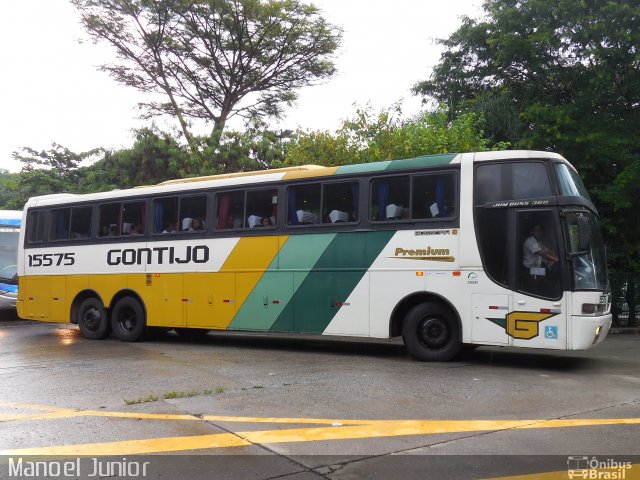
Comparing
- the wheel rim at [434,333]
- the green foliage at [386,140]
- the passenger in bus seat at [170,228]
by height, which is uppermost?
the green foliage at [386,140]

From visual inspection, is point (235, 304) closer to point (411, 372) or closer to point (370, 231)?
point (370, 231)

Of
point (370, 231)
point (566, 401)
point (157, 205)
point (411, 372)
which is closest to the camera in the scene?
point (566, 401)

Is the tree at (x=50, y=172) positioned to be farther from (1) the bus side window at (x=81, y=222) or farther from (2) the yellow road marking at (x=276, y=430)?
(2) the yellow road marking at (x=276, y=430)

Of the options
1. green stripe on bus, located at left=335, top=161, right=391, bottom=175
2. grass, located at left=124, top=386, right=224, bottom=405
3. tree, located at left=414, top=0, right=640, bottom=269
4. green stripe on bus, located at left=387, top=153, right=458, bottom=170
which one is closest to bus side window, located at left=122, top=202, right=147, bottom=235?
green stripe on bus, located at left=335, top=161, right=391, bottom=175

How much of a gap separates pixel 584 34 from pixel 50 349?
1522cm

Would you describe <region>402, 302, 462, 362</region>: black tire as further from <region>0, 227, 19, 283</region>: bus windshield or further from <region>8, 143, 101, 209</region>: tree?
<region>8, 143, 101, 209</region>: tree

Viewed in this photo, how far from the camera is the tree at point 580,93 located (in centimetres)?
1742

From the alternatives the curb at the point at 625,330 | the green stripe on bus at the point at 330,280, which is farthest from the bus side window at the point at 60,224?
the curb at the point at 625,330

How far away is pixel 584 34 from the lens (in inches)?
681

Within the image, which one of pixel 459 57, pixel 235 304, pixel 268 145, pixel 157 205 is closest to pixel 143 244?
pixel 157 205

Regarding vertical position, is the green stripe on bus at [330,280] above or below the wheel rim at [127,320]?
above

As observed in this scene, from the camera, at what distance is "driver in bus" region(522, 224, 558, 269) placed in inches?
368

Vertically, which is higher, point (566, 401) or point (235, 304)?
point (235, 304)

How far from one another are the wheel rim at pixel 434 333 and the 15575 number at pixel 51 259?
861 centimetres
